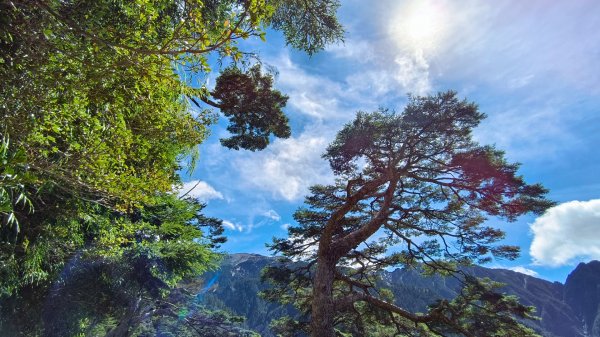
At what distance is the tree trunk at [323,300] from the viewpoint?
33.4 feet

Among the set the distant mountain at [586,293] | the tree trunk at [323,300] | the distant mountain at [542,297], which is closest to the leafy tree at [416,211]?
the tree trunk at [323,300]

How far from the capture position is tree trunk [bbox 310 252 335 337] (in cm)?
1018

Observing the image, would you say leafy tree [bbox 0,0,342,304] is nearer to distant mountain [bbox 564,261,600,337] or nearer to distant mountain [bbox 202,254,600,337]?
distant mountain [bbox 202,254,600,337]

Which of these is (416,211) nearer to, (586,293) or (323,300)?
(323,300)

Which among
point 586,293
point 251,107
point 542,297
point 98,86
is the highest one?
point 586,293

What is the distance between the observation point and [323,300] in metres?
10.6

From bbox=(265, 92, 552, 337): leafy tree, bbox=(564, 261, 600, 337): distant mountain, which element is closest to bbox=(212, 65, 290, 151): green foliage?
bbox=(265, 92, 552, 337): leafy tree

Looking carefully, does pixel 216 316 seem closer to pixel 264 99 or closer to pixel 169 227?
pixel 169 227

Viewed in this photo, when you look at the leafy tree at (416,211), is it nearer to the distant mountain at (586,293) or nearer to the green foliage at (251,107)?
the green foliage at (251,107)

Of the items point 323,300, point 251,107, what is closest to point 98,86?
point 251,107

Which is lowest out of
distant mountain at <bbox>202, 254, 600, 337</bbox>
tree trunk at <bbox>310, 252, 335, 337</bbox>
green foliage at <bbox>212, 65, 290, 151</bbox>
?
tree trunk at <bbox>310, 252, 335, 337</bbox>

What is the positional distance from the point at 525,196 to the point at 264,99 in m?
9.38

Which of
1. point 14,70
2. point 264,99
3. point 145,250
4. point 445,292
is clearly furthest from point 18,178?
point 445,292

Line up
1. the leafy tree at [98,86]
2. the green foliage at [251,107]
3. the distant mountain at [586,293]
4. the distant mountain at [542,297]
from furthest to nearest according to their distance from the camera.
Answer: the distant mountain at [586,293]
the distant mountain at [542,297]
the green foliage at [251,107]
the leafy tree at [98,86]
